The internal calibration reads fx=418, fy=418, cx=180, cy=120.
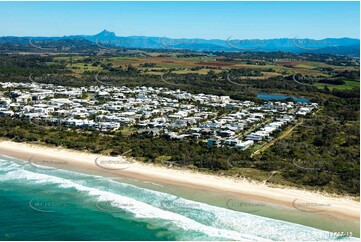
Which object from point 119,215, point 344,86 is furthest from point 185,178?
point 344,86

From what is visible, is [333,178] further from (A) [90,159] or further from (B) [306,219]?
(A) [90,159]

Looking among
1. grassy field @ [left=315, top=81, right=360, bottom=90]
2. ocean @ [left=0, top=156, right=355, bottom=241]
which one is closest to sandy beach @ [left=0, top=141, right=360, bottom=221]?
ocean @ [left=0, top=156, right=355, bottom=241]

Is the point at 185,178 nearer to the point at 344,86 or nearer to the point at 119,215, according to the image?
the point at 119,215

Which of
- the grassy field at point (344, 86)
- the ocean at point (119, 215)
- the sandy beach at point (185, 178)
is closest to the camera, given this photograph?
the ocean at point (119, 215)

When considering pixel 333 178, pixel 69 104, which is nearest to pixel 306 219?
pixel 333 178

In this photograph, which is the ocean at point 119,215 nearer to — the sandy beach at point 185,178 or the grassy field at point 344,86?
the sandy beach at point 185,178

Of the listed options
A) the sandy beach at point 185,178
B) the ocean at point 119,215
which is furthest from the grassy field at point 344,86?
the ocean at point 119,215
